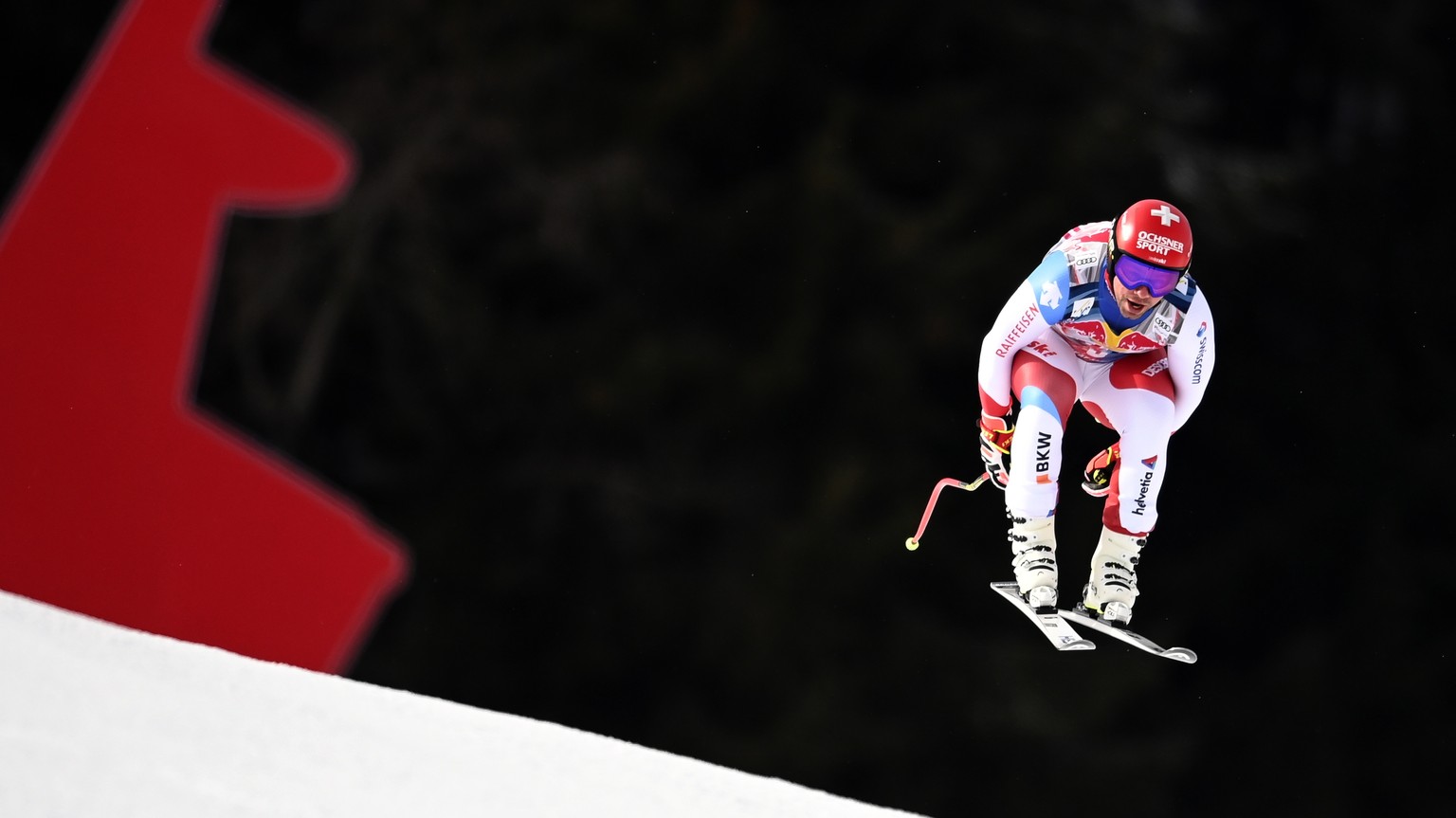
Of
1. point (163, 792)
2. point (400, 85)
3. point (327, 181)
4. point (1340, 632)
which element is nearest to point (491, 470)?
→ point (400, 85)

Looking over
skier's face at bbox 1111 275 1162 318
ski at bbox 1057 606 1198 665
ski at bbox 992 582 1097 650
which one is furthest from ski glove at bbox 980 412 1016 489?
skier's face at bbox 1111 275 1162 318

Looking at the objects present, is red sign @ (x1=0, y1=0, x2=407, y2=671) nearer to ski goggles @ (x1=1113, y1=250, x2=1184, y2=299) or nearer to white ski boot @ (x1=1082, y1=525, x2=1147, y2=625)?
white ski boot @ (x1=1082, y1=525, x2=1147, y2=625)

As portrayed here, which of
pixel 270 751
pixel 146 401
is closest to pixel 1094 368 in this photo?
pixel 270 751

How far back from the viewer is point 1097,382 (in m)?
5.96

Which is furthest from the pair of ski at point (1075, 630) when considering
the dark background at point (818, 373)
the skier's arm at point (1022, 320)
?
the dark background at point (818, 373)

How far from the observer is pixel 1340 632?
60.5 ft

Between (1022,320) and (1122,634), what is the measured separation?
0.94 m

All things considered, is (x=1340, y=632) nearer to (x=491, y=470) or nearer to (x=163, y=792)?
(x=491, y=470)

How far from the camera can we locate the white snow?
7.91 metres

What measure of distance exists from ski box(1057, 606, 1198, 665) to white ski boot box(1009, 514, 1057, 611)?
3.0 inches

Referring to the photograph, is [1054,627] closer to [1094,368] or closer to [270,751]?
[1094,368]

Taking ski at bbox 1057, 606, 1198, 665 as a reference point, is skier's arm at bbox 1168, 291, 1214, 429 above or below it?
above

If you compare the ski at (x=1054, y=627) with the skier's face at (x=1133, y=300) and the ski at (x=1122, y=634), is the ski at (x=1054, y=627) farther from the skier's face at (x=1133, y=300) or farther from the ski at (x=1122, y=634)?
the skier's face at (x=1133, y=300)

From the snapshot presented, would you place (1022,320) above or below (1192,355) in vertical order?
below
